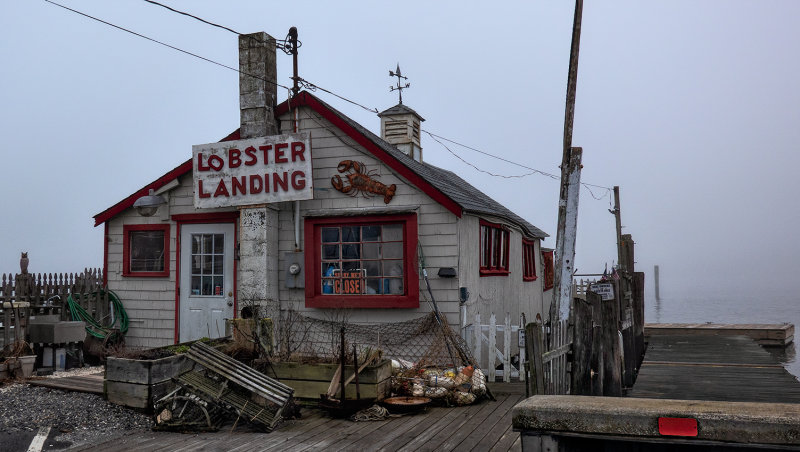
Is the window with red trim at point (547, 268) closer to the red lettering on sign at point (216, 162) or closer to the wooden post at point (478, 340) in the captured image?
the wooden post at point (478, 340)

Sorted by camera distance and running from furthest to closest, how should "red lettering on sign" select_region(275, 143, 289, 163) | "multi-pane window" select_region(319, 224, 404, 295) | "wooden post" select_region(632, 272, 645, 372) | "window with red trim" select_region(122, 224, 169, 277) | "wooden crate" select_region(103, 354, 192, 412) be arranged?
"wooden post" select_region(632, 272, 645, 372) < "window with red trim" select_region(122, 224, 169, 277) < "red lettering on sign" select_region(275, 143, 289, 163) < "multi-pane window" select_region(319, 224, 404, 295) < "wooden crate" select_region(103, 354, 192, 412)

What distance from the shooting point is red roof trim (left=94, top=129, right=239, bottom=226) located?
13742 millimetres

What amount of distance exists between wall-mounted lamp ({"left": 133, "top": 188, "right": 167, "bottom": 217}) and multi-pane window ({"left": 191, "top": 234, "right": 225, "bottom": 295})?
1.00 m

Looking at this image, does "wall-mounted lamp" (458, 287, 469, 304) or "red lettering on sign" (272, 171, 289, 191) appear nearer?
"wall-mounted lamp" (458, 287, 469, 304)

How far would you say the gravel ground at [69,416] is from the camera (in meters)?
7.64

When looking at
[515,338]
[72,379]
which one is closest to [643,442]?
[72,379]

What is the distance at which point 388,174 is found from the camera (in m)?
12.4

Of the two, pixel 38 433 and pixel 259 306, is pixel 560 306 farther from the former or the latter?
pixel 38 433

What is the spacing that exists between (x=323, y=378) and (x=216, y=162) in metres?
5.84

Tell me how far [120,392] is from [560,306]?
21.9 ft

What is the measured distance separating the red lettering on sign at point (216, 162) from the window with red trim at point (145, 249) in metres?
2.00

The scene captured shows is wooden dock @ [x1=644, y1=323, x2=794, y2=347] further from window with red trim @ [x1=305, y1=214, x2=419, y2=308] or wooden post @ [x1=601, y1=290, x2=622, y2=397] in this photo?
wooden post @ [x1=601, y1=290, x2=622, y2=397]

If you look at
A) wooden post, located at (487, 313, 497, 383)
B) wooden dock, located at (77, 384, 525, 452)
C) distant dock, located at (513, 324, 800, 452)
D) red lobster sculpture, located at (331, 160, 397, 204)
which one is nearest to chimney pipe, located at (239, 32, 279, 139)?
red lobster sculpture, located at (331, 160, 397, 204)

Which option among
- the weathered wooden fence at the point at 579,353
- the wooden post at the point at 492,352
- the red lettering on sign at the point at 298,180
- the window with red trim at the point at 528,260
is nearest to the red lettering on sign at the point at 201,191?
the red lettering on sign at the point at 298,180
